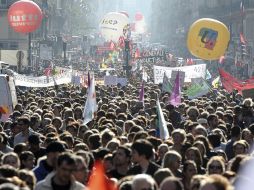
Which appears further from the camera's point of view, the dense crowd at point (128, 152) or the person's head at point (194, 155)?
the person's head at point (194, 155)

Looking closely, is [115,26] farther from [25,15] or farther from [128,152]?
[128,152]

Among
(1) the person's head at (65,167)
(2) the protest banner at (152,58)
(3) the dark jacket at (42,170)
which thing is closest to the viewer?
(1) the person's head at (65,167)

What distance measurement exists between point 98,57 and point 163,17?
111 m

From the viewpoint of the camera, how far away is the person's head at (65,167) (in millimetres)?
9320

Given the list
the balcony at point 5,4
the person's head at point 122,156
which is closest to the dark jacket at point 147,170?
the person's head at point 122,156

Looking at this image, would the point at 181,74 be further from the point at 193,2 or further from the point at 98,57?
the point at 193,2

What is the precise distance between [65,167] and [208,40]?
2109 centimetres

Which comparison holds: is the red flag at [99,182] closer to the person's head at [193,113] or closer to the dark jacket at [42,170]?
the dark jacket at [42,170]

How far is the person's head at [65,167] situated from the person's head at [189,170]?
1806mm

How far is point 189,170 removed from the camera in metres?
11.0

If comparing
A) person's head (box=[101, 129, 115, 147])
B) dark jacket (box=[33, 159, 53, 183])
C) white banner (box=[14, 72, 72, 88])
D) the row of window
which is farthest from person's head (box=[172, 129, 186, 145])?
the row of window

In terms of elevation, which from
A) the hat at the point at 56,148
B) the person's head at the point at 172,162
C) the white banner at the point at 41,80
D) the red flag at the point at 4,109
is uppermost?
the hat at the point at 56,148

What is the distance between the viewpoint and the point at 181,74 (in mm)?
28172

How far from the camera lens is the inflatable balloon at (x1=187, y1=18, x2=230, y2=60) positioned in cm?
2989
